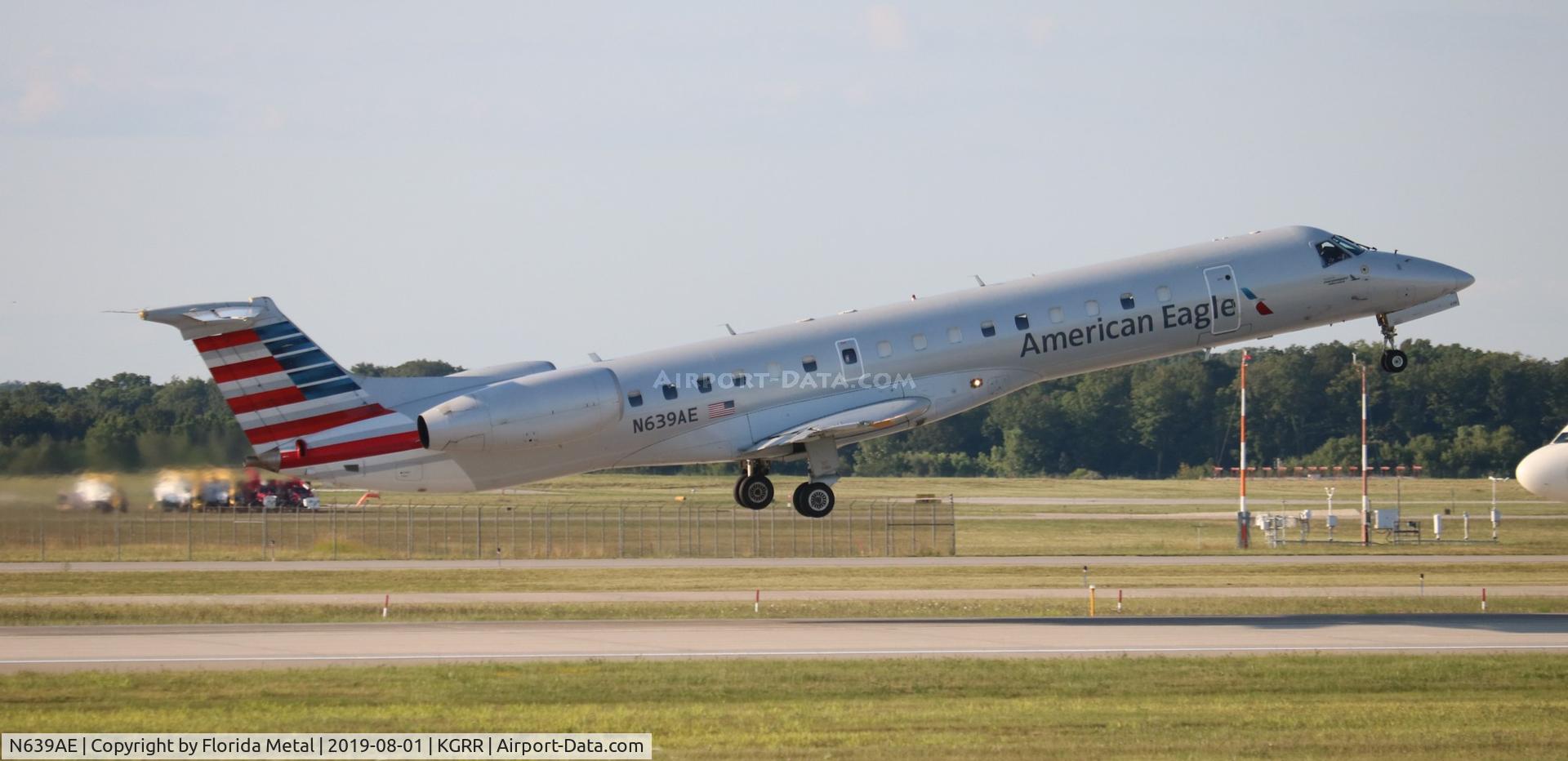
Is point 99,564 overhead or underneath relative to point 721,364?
underneath

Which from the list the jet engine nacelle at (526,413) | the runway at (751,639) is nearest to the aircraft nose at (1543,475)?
the runway at (751,639)

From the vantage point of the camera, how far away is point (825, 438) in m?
34.8

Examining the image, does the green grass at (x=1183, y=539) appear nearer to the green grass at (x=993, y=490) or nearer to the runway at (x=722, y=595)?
the green grass at (x=993, y=490)

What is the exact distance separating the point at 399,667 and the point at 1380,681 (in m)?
15.0

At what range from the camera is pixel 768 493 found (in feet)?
119

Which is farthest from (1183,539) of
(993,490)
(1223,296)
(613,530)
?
(993,490)

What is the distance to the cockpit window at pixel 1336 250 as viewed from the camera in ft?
120

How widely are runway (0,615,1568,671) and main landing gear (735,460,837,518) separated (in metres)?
2.32

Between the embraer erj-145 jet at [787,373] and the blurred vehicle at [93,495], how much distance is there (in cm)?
415

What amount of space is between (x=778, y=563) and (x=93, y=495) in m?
23.3

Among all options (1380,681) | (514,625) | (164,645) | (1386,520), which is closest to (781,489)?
(1386,520)

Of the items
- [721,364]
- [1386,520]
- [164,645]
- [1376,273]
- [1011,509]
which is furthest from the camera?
[1011,509]

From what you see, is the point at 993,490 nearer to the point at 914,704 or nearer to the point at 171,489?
the point at 171,489

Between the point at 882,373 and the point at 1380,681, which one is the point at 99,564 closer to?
the point at 882,373
